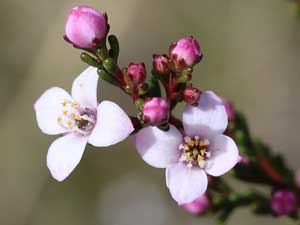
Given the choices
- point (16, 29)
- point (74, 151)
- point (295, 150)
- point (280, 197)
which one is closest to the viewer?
point (74, 151)

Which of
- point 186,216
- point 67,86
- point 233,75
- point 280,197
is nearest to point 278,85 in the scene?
point 233,75

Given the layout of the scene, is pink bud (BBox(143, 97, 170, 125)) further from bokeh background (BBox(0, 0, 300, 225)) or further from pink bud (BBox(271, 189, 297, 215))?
bokeh background (BBox(0, 0, 300, 225))

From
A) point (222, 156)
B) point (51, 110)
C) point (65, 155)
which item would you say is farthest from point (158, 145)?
point (51, 110)

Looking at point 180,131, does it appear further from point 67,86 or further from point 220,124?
point 67,86

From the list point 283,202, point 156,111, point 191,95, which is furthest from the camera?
point 283,202

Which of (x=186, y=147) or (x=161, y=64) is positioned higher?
(x=161, y=64)

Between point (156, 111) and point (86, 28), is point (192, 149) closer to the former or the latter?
point (156, 111)
